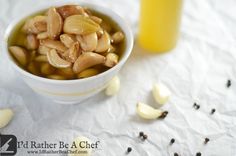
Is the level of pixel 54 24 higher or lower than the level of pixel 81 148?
higher

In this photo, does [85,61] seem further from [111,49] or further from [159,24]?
[159,24]

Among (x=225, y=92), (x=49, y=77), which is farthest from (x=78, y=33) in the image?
(x=225, y=92)

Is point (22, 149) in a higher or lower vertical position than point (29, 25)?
lower

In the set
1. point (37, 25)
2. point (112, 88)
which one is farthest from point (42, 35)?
point (112, 88)

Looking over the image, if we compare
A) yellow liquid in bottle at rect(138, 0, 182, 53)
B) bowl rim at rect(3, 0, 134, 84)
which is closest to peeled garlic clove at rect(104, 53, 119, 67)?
bowl rim at rect(3, 0, 134, 84)

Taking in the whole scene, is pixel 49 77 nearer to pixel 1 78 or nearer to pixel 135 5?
pixel 1 78

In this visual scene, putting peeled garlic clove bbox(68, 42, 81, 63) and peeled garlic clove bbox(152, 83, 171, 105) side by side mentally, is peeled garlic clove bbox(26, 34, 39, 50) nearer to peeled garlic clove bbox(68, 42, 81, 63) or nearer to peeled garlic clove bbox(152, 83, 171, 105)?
peeled garlic clove bbox(68, 42, 81, 63)

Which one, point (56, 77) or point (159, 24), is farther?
point (159, 24)
